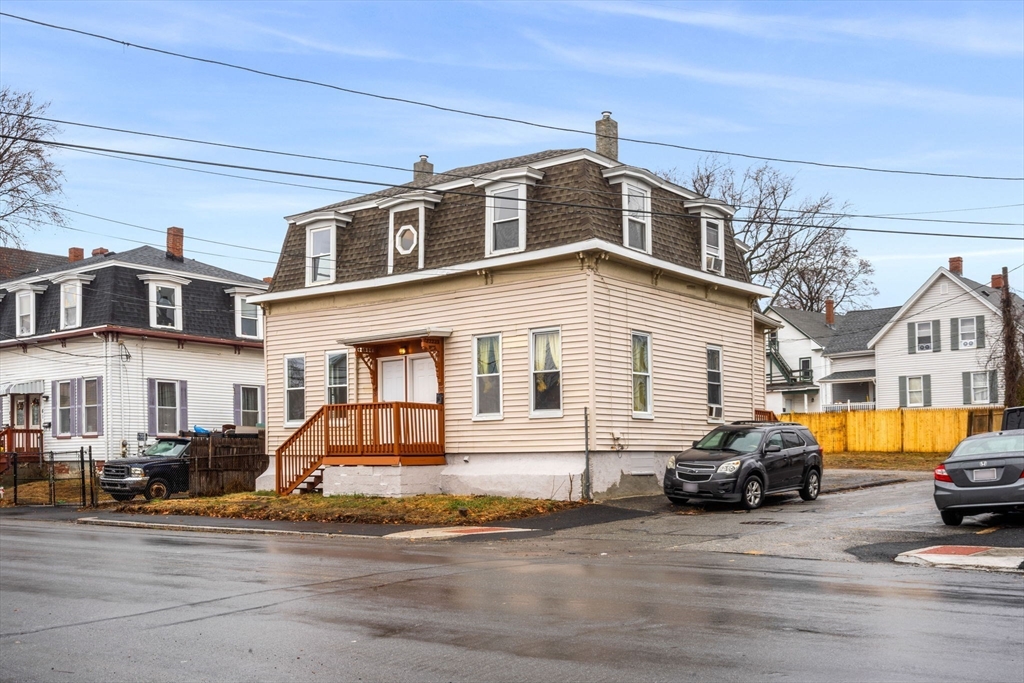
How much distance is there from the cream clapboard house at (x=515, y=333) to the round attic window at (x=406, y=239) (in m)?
0.06

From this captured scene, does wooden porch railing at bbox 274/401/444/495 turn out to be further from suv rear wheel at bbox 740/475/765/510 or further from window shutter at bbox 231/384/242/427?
window shutter at bbox 231/384/242/427

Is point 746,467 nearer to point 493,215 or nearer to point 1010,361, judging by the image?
point 493,215

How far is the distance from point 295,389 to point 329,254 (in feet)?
13.1

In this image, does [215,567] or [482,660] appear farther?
[215,567]

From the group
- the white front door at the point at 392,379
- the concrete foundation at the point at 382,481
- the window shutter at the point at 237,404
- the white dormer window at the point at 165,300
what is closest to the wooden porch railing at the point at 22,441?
the white dormer window at the point at 165,300

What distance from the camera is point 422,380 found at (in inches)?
1089

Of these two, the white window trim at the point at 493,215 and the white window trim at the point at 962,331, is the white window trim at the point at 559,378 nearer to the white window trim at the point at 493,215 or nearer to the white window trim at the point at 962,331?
the white window trim at the point at 493,215

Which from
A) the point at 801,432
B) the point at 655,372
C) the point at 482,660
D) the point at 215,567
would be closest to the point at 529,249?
the point at 655,372

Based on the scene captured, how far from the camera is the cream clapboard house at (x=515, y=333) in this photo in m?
24.5

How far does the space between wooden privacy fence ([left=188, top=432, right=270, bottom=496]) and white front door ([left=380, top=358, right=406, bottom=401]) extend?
5092 millimetres

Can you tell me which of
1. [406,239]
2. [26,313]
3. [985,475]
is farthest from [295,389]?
Result: [985,475]

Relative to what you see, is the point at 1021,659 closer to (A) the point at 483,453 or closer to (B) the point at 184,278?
(A) the point at 483,453

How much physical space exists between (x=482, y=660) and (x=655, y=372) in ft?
60.7

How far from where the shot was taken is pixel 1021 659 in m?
7.79
